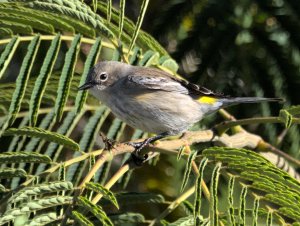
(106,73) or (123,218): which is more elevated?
(106,73)

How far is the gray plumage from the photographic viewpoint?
3.98 m

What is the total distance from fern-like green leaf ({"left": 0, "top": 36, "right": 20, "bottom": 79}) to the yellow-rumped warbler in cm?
96

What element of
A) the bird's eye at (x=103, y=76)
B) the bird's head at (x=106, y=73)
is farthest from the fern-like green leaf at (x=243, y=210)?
the bird's eye at (x=103, y=76)

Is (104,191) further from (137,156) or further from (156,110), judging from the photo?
(156,110)

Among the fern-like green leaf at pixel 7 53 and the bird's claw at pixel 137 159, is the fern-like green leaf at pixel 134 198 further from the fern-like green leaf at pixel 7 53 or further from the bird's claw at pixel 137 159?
the fern-like green leaf at pixel 7 53

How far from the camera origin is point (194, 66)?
456 cm

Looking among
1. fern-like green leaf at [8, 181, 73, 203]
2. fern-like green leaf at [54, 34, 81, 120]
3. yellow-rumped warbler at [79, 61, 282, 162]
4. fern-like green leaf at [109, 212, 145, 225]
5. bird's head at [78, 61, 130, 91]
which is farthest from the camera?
bird's head at [78, 61, 130, 91]

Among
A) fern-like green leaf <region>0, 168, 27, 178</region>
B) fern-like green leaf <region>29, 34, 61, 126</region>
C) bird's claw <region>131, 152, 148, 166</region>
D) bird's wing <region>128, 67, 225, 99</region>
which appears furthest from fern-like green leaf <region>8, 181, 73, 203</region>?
bird's wing <region>128, 67, 225, 99</region>

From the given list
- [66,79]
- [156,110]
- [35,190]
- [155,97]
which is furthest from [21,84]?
[155,97]

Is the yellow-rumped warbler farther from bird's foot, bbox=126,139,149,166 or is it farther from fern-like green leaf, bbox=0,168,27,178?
fern-like green leaf, bbox=0,168,27,178

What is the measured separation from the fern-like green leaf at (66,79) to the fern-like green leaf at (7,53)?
0.22 m

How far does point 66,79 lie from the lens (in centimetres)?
298

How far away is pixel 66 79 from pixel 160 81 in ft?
4.20

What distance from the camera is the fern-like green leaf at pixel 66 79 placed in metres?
2.91
